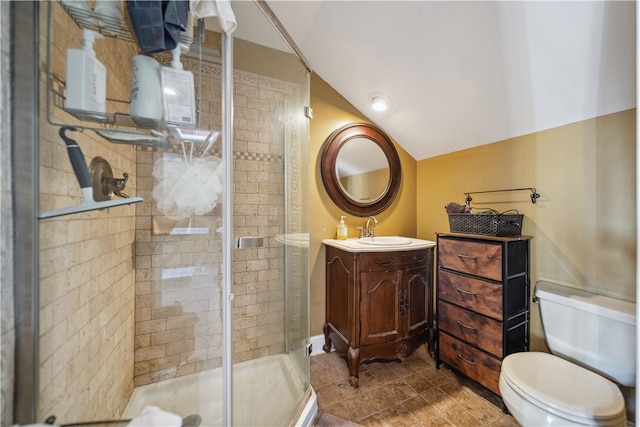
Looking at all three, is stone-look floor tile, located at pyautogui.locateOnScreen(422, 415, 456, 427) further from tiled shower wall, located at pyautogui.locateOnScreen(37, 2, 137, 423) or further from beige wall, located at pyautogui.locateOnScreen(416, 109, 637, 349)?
tiled shower wall, located at pyautogui.locateOnScreen(37, 2, 137, 423)

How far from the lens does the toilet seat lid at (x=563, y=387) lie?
917 millimetres

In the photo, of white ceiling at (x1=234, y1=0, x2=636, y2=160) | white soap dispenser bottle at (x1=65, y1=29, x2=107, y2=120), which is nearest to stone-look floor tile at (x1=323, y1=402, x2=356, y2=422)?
white soap dispenser bottle at (x1=65, y1=29, x2=107, y2=120)

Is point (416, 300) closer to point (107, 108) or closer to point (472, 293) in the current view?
point (472, 293)

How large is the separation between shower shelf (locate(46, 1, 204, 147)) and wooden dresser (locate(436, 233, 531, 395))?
1.71m

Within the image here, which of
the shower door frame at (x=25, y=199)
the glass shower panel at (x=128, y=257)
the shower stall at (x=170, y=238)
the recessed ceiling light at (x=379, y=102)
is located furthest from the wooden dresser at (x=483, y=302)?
the shower door frame at (x=25, y=199)

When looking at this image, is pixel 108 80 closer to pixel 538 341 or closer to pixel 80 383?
pixel 80 383

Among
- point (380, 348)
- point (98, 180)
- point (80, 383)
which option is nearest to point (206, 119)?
point (98, 180)

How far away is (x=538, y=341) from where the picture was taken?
1516mm

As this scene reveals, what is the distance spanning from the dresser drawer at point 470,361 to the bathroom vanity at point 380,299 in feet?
0.63

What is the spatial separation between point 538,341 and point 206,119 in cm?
235

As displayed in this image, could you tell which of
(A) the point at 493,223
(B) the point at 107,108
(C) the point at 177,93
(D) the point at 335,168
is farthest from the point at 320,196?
(B) the point at 107,108

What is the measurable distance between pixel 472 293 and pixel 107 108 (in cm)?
196

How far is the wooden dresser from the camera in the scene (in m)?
1.39

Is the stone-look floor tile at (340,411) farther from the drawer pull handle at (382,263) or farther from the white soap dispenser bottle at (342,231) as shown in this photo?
the white soap dispenser bottle at (342,231)
